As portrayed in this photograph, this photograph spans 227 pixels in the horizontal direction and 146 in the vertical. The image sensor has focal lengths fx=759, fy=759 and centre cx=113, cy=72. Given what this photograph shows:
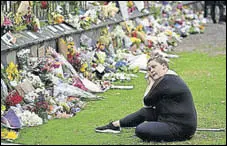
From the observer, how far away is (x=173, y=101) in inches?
364

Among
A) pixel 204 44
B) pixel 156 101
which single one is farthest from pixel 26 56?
pixel 204 44

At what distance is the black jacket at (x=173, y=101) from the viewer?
916 centimetres

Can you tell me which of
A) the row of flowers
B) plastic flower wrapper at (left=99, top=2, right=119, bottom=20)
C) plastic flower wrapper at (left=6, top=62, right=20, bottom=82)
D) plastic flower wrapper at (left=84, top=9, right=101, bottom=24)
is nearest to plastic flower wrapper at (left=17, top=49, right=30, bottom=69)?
the row of flowers

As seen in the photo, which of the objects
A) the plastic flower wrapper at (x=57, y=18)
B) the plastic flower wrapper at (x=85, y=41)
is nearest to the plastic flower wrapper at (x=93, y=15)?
the plastic flower wrapper at (x=85, y=41)

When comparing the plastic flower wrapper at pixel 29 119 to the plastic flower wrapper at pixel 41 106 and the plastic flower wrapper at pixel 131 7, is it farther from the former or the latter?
the plastic flower wrapper at pixel 131 7

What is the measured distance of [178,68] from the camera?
17469 millimetres

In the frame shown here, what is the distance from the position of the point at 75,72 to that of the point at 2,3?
1.85 metres

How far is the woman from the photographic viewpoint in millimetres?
9094

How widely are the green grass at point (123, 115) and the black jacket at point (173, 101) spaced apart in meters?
0.28

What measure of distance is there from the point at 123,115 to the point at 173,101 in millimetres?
2057

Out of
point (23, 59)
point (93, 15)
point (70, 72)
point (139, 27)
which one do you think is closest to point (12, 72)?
point (23, 59)

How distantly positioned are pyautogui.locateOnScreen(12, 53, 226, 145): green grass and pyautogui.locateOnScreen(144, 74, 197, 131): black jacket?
276 millimetres

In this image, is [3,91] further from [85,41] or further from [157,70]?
[85,41]

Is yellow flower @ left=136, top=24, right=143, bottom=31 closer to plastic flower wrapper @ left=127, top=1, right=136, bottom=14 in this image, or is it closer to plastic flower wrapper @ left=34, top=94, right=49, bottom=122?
plastic flower wrapper @ left=127, top=1, right=136, bottom=14
